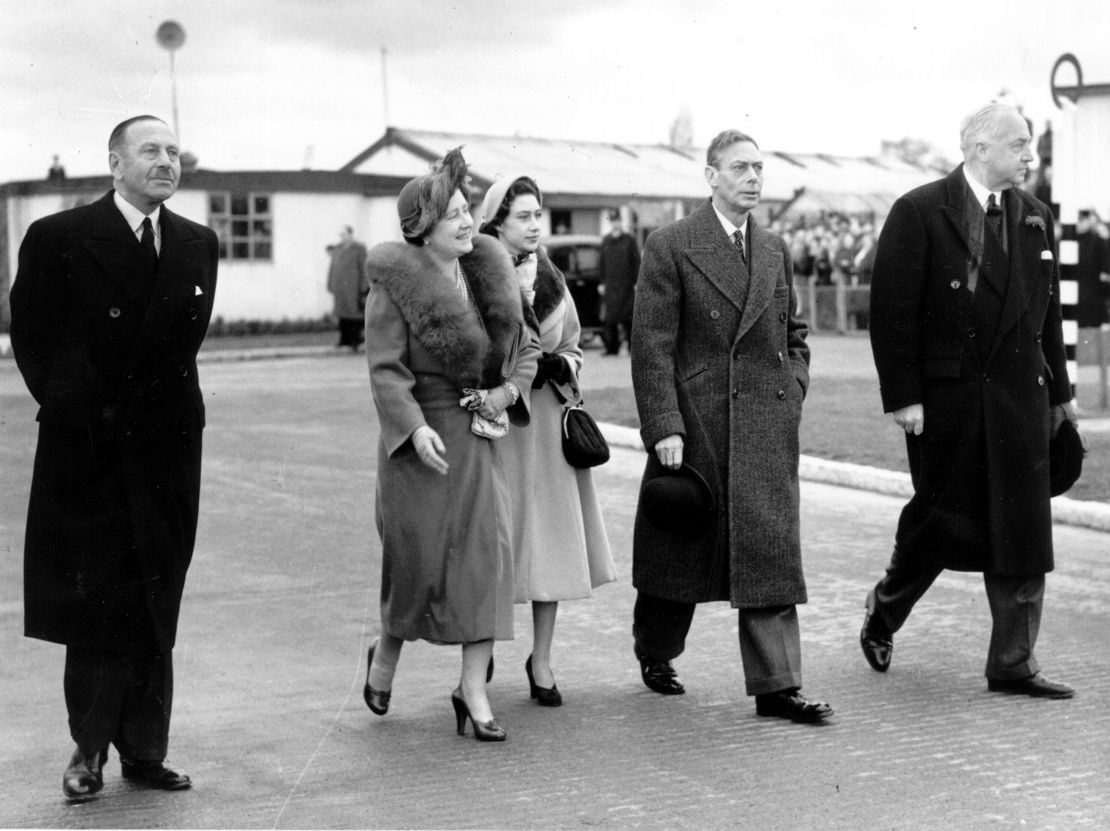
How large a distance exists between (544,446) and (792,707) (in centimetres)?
129

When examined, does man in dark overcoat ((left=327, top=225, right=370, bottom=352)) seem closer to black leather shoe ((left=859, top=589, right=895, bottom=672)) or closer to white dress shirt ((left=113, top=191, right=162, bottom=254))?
black leather shoe ((left=859, top=589, right=895, bottom=672))

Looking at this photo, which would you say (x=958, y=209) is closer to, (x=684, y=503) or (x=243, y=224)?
(x=684, y=503)

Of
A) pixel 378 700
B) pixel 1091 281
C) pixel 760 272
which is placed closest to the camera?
pixel 378 700

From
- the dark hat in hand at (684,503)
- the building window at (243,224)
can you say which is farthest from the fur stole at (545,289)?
the building window at (243,224)

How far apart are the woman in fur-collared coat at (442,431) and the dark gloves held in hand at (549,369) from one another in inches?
18.0

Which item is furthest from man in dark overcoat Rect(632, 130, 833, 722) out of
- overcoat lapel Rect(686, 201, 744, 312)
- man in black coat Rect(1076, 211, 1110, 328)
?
man in black coat Rect(1076, 211, 1110, 328)

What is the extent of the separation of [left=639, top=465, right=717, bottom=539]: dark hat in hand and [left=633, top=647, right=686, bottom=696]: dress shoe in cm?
57

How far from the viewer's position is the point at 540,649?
21.6ft

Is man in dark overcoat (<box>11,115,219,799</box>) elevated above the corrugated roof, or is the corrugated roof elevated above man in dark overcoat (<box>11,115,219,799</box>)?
the corrugated roof

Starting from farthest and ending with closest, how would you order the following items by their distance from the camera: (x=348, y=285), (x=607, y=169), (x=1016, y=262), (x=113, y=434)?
1. (x=607, y=169)
2. (x=348, y=285)
3. (x=1016, y=262)
4. (x=113, y=434)

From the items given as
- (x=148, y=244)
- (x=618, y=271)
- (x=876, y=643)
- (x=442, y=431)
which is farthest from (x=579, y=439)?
(x=618, y=271)

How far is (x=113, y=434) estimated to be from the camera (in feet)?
17.0

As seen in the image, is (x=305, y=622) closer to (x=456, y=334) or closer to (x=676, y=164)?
(x=456, y=334)

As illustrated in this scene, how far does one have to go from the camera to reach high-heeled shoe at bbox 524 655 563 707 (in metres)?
6.48
